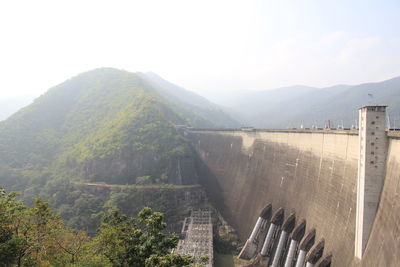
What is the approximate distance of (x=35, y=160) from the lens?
54.0m

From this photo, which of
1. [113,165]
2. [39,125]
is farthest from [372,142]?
[39,125]

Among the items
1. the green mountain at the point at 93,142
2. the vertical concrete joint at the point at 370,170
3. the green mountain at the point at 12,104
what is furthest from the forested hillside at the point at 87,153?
the green mountain at the point at 12,104

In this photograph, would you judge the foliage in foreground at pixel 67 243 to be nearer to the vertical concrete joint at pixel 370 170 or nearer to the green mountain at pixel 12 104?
the vertical concrete joint at pixel 370 170

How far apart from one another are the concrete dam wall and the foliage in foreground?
27.0 feet

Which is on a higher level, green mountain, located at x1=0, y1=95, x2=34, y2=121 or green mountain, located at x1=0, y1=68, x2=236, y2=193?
green mountain, located at x1=0, y1=95, x2=34, y2=121

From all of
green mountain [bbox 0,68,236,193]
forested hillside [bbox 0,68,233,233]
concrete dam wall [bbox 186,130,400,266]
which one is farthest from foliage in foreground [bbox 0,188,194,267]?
green mountain [bbox 0,68,236,193]

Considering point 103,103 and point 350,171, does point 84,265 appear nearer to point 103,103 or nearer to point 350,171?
point 350,171

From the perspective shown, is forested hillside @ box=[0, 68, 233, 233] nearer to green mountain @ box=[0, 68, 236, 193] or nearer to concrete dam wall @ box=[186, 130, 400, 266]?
green mountain @ box=[0, 68, 236, 193]

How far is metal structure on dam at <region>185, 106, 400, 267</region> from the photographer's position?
13266 millimetres

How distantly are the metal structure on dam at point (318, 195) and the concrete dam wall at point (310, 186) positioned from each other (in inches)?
1.8

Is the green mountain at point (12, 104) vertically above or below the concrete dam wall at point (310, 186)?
above

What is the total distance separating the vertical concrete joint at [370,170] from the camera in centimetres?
1368

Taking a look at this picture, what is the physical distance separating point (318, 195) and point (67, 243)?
1523 centimetres

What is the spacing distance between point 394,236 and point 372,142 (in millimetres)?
4364
